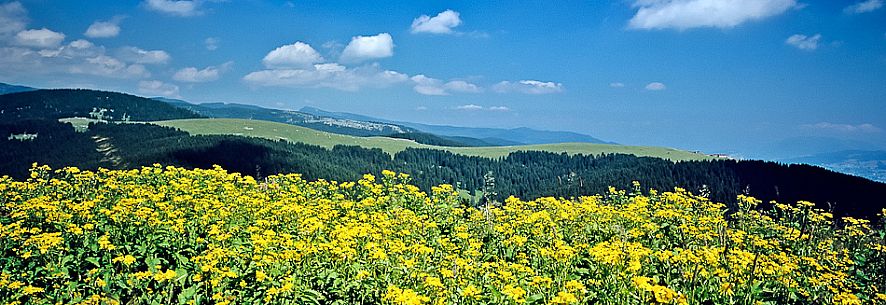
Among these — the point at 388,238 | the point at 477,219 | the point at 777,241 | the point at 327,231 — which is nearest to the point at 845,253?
the point at 777,241

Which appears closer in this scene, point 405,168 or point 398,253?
point 398,253

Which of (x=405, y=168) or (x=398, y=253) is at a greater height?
(x=398, y=253)

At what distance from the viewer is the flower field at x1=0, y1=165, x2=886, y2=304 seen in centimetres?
768

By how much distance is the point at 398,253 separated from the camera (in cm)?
876

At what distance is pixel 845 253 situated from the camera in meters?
10.5

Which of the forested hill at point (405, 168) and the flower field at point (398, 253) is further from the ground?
the flower field at point (398, 253)

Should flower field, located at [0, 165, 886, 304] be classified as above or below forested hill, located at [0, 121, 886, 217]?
above

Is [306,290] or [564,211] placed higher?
[564,211]

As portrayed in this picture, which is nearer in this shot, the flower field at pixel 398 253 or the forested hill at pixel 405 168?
the flower field at pixel 398 253

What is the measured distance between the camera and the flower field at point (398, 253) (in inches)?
302

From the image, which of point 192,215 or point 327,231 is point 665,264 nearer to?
point 327,231

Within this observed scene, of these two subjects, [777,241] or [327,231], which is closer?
[327,231]

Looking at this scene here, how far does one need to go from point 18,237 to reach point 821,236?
1790 centimetres

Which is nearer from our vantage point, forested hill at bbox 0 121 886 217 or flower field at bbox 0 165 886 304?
flower field at bbox 0 165 886 304
